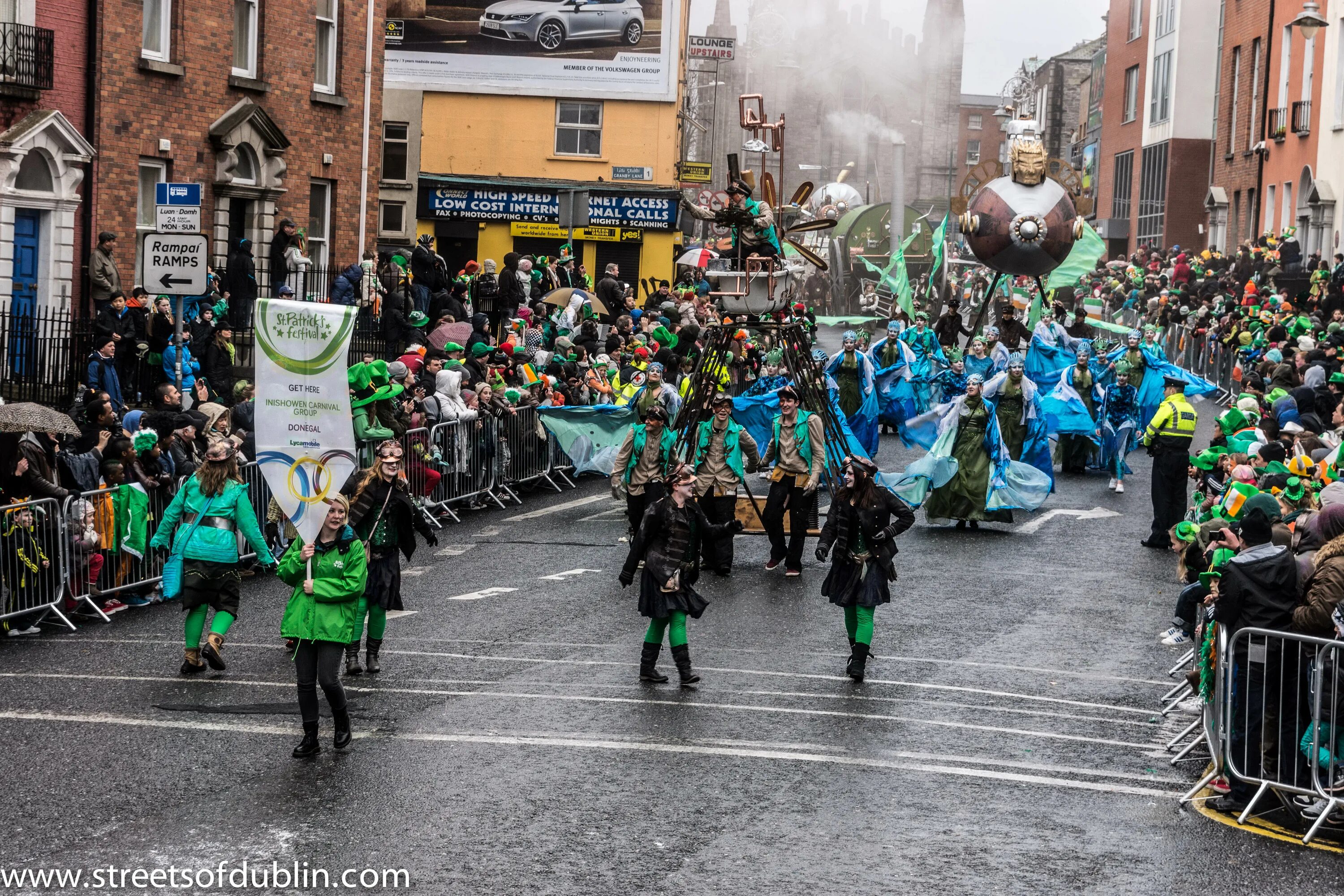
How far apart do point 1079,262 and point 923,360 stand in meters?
5.94

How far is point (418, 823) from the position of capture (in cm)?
830

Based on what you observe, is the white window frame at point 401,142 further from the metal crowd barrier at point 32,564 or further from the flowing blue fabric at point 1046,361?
the metal crowd barrier at point 32,564

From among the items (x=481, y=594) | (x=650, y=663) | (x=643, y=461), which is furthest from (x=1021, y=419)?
(x=650, y=663)

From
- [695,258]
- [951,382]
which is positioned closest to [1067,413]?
[951,382]

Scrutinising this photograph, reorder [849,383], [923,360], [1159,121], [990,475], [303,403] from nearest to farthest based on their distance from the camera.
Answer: [303,403], [990,475], [849,383], [923,360], [1159,121]

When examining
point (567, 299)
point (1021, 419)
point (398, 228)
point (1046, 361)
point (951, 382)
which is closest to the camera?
point (1021, 419)

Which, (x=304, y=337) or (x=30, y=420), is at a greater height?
(x=304, y=337)

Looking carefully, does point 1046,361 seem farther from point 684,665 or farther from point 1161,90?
point 1161,90

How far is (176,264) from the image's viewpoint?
53.7 feet

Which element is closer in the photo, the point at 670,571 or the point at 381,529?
the point at 670,571

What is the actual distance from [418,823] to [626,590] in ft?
21.9

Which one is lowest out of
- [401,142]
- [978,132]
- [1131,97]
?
[401,142]

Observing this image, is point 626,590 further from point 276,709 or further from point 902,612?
point 276,709

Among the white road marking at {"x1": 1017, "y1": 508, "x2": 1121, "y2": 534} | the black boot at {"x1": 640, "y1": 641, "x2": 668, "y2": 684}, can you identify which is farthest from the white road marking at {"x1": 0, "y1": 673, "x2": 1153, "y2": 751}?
the white road marking at {"x1": 1017, "y1": 508, "x2": 1121, "y2": 534}
